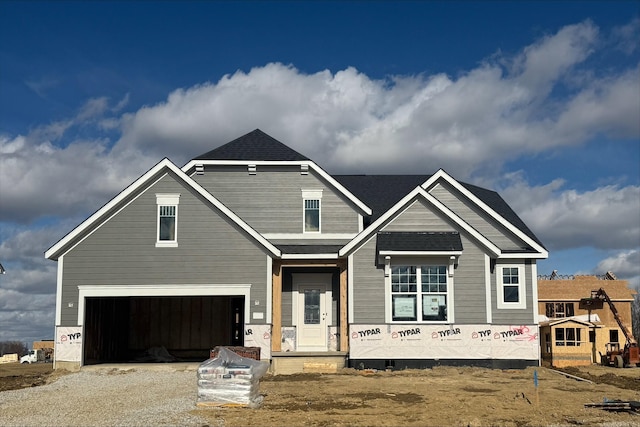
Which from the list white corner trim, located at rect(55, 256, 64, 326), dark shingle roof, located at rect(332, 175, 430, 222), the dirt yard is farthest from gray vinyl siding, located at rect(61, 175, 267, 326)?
dark shingle roof, located at rect(332, 175, 430, 222)

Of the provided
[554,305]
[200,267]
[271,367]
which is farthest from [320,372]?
[554,305]

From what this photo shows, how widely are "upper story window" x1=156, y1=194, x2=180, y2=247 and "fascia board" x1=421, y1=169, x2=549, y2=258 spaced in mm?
8614

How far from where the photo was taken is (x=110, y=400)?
50.4 feet

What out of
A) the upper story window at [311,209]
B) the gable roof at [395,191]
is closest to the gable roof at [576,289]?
the gable roof at [395,191]

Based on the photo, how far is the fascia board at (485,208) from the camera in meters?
23.3

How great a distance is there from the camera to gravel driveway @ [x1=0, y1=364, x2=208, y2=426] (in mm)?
12805

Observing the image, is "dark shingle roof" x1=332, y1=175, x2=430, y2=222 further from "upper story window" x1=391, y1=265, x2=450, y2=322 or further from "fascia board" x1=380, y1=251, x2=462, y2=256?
"fascia board" x1=380, y1=251, x2=462, y2=256

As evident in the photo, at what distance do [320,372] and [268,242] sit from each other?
429cm

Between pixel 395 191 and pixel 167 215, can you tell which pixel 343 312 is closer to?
pixel 167 215

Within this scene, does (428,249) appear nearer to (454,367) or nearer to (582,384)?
(454,367)

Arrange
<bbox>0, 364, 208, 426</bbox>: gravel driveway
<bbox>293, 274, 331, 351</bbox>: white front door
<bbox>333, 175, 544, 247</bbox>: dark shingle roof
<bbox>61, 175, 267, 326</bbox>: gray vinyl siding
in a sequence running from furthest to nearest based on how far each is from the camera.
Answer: <bbox>333, 175, 544, 247</bbox>: dark shingle roof → <bbox>293, 274, 331, 351</bbox>: white front door → <bbox>61, 175, 267, 326</bbox>: gray vinyl siding → <bbox>0, 364, 208, 426</bbox>: gravel driveway

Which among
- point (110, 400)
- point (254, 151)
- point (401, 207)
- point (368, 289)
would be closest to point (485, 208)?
point (401, 207)

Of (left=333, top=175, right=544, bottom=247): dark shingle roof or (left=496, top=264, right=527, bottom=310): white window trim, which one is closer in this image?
(left=496, top=264, right=527, bottom=310): white window trim

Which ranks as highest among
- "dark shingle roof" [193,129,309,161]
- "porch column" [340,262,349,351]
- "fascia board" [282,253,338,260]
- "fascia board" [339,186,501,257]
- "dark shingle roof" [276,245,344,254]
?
"dark shingle roof" [193,129,309,161]
